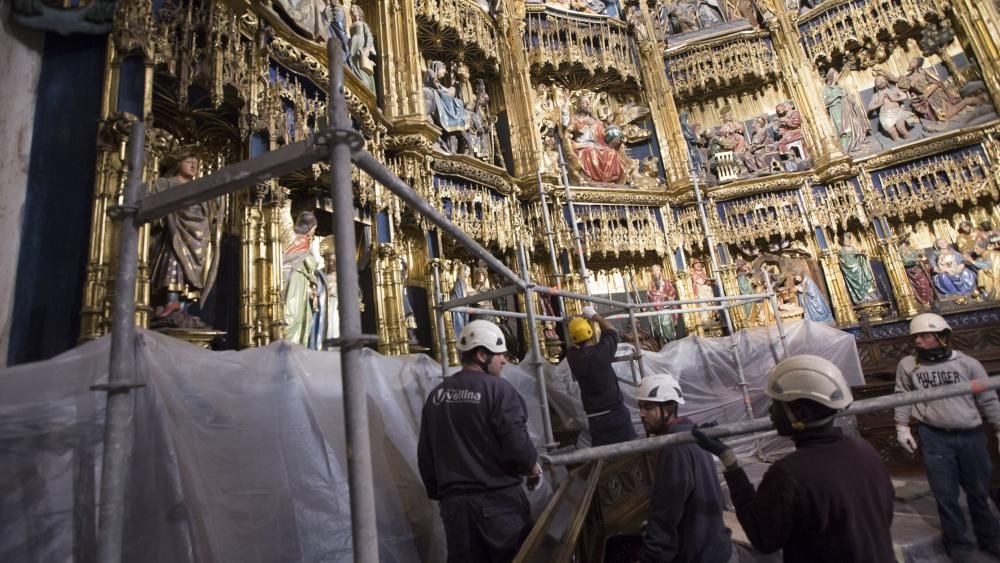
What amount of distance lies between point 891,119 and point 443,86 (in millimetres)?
9418

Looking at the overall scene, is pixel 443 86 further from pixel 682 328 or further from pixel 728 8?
pixel 728 8

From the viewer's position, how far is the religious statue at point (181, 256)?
3705 mm

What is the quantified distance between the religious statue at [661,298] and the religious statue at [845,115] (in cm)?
492

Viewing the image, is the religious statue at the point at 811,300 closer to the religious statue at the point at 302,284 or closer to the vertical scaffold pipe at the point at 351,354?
the religious statue at the point at 302,284

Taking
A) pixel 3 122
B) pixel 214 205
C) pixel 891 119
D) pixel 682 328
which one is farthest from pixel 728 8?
pixel 3 122

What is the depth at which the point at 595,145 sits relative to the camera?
11.1 meters

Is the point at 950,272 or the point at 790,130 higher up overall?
the point at 790,130

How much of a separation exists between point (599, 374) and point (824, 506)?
260 centimetres

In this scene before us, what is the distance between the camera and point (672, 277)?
10.2 m

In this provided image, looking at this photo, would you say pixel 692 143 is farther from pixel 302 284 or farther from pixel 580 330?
pixel 302 284

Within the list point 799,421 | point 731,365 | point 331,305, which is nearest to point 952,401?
point 799,421

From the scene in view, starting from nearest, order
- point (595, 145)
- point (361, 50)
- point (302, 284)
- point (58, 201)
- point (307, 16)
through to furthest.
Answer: point (58, 201) < point (302, 284) < point (307, 16) < point (361, 50) < point (595, 145)

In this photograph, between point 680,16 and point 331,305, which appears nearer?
point 331,305

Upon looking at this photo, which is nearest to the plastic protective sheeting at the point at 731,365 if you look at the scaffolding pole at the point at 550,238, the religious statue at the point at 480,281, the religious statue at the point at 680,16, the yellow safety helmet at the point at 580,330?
the religious statue at the point at 480,281
